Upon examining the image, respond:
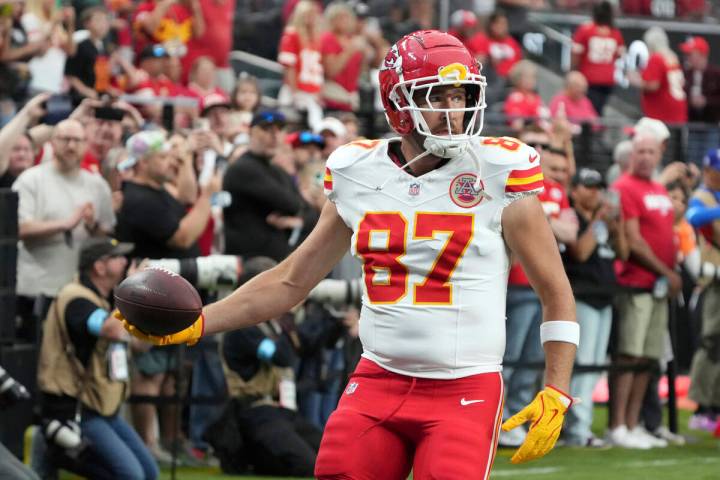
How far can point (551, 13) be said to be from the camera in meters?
19.3

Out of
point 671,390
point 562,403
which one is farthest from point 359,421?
point 671,390

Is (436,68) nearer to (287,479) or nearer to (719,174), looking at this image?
(287,479)

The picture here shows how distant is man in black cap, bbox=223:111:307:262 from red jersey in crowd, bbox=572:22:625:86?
7835mm

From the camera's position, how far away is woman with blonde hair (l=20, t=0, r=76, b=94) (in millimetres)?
11711

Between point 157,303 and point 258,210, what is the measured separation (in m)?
4.74

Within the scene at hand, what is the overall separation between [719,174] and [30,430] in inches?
208

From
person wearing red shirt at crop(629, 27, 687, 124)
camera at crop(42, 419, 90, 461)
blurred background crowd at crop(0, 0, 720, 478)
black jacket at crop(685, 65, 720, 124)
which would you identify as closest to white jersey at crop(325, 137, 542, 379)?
blurred background crowd at crop(0, 0, 720, 478)

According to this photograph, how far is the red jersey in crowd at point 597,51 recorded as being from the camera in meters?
16.5

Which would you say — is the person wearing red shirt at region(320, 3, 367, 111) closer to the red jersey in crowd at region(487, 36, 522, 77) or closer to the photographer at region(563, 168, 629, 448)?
the red jersey in crowd at region(487, 36, 522, 77)

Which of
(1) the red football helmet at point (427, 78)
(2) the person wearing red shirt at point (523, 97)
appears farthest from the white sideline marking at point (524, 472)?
(2) the person wearing red shirt at point (523, 97)

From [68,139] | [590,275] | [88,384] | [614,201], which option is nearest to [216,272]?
[88,384]

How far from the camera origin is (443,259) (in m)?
4.46

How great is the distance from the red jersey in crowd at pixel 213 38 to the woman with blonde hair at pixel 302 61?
2.19ft

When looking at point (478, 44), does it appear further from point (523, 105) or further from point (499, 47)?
point (523, 105)
